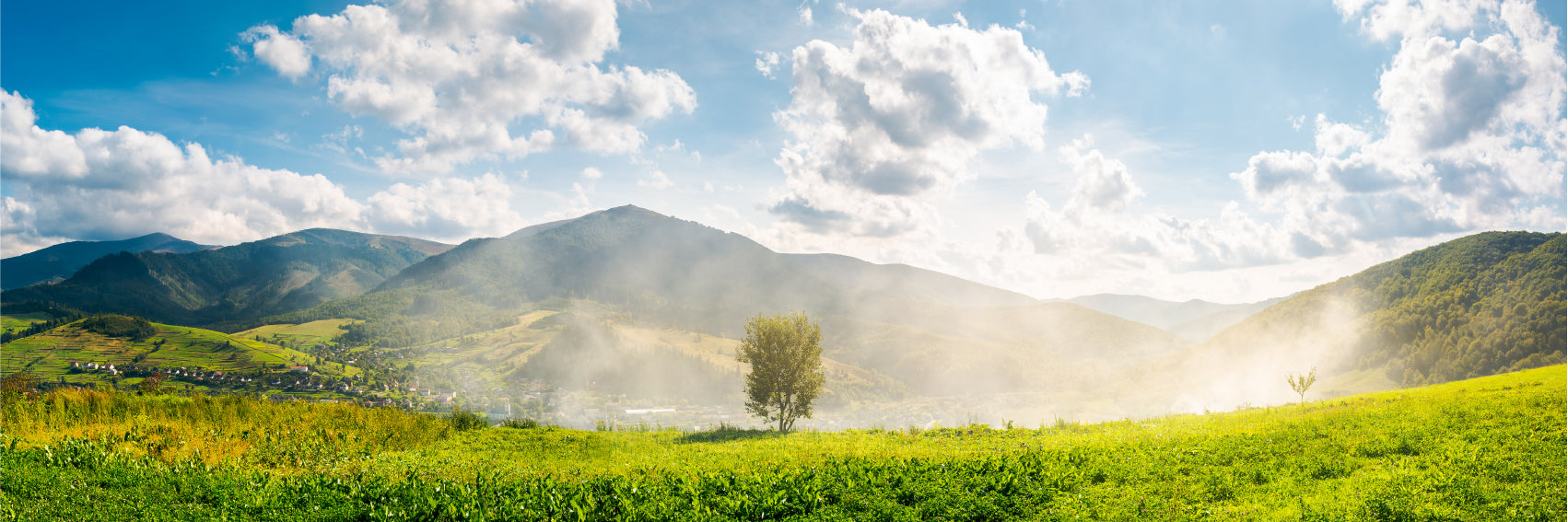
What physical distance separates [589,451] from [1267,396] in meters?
229

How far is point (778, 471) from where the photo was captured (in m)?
15.1

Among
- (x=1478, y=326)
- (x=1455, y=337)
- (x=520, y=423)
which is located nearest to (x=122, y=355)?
(x=520, y=423)

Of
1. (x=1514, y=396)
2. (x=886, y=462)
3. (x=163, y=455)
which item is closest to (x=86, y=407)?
(x=163, y=455)

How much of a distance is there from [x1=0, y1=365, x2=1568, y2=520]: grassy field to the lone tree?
46.7 ft

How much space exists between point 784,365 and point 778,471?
832 inches

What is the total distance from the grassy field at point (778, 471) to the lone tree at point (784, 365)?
560 inches

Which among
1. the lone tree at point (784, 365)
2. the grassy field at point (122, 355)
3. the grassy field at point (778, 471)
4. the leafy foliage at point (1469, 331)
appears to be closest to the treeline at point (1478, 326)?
the leafy foliage at point (1469, 331)

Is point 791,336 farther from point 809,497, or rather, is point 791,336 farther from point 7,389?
point 7,389

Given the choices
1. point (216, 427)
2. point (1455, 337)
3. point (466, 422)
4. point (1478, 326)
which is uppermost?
point (1478, 326)

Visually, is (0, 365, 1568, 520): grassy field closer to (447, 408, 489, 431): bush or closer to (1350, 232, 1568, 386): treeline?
(447, 408, 489, 431): bush

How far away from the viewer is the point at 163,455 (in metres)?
14.8

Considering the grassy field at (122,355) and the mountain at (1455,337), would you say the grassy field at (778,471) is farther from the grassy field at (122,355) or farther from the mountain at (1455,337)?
the grassy field at (122,355)

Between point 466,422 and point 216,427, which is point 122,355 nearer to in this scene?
point 466,422

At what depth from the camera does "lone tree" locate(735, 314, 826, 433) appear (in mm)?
36125
